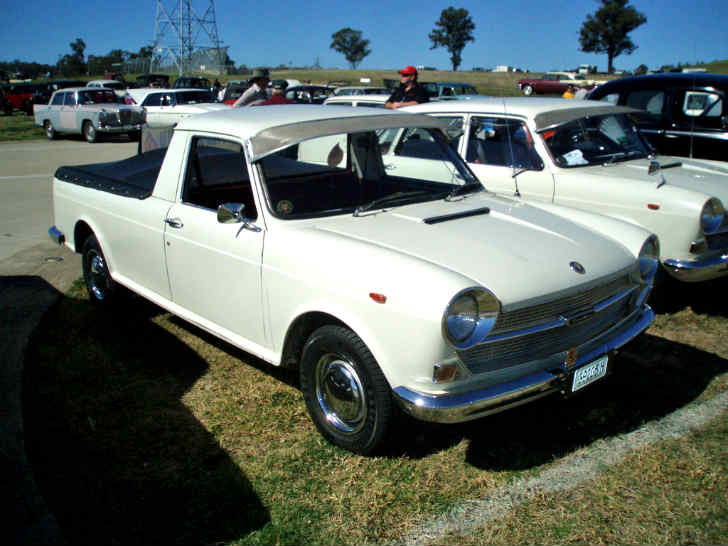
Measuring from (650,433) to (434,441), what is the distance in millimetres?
1188

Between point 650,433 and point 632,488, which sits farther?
point 650,433

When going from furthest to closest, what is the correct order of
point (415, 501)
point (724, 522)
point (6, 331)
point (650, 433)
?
1. point (6, 331)
2. point (650, 433)
3. point (415, 501)
4. point (724, 522)

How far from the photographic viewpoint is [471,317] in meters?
2.83

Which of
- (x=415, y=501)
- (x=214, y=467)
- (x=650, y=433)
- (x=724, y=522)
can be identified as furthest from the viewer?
(x=650, y=433)

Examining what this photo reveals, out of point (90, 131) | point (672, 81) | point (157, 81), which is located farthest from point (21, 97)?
point (672, 81)

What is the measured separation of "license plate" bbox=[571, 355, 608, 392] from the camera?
3.10 m

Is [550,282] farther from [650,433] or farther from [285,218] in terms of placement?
[285,218]

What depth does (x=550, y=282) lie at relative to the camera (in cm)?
303

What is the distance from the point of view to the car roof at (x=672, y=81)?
7711 mm

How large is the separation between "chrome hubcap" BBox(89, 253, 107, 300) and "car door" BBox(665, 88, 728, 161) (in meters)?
6.34

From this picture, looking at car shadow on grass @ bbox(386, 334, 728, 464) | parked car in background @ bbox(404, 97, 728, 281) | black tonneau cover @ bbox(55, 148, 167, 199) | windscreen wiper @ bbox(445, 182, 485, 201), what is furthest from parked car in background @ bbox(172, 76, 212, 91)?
car shadow on grass @ bbox(386, 334, 728, 464)

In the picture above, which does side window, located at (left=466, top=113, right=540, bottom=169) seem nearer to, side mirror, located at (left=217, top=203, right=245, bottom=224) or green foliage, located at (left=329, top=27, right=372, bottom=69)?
side mirror, located at (left=217, top=203, right=245, bottom=224)

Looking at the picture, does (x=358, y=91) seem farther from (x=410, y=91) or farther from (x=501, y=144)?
(x=501, y=144)

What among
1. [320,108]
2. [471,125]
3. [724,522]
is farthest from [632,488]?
[471,125]
